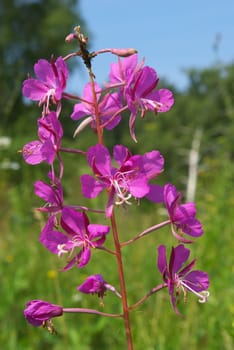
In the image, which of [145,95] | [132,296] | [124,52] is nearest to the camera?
[124,52]

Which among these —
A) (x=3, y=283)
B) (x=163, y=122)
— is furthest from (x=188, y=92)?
(x=3, y=283)

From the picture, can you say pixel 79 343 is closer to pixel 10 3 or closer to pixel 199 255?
pixel 199 255

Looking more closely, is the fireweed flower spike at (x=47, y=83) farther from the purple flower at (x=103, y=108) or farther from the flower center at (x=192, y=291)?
the flower center at (x=192, y=291)

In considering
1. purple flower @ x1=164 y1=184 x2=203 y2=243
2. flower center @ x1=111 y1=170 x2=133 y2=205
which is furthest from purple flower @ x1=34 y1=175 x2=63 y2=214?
purple flower @ x1=164 y1=184 x2=203 y2=243

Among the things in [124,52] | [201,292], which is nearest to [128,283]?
[201,292]

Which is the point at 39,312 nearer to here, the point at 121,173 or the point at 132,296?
the point at 121,173
